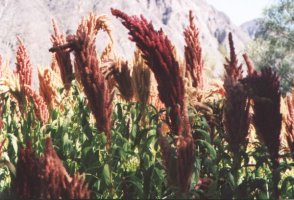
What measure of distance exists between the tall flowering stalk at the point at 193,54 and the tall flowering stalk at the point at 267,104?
1.08 m

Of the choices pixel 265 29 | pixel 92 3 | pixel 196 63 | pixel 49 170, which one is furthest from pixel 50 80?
pixel 92 3

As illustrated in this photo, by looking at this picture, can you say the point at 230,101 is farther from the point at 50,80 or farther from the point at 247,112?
the point at 50,80

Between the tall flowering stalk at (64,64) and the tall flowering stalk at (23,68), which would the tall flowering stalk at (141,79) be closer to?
the tall flowering stalk at (64,64)

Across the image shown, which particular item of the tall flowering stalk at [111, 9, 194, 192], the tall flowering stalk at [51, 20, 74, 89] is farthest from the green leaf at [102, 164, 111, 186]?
the tall flowering stalk at [51, 20, 74, 89]

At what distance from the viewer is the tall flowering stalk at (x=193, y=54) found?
3.65m

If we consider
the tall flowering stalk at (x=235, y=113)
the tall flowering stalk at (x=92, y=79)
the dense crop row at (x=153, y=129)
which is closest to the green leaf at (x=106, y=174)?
the dense crop row at (x=153, y=129)

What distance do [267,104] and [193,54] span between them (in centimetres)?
120

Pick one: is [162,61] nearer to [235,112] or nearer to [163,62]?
[163,62]

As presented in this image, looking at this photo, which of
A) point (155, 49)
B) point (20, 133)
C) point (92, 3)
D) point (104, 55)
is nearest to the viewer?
point (155, 49)

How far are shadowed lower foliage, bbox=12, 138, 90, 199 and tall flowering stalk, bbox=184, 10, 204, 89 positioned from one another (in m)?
1.92

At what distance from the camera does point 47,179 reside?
1.68 m

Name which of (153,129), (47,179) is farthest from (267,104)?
(47,179)

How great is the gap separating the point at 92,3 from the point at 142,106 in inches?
4358

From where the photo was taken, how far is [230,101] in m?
2.45
